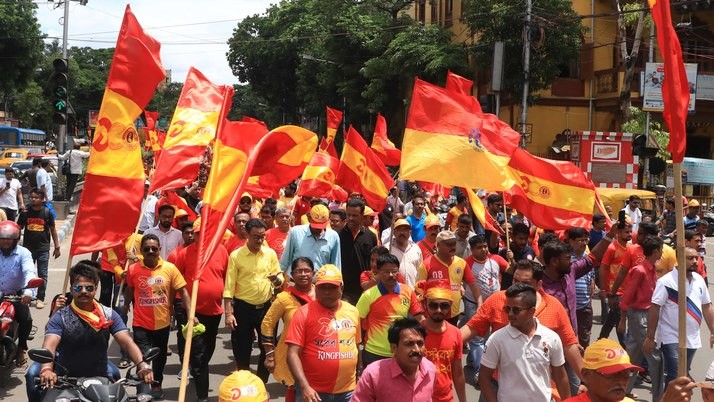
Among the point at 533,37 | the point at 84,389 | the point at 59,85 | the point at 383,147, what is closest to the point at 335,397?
the point at 84,389

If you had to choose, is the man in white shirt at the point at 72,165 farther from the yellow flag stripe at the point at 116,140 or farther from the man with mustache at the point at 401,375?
the man with mustache at the point at 401,375

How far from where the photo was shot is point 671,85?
13.4ft

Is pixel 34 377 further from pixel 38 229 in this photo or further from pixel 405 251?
pixel 38 229

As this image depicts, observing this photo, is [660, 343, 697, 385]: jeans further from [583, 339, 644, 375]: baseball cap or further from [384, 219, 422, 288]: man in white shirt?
[583, 339, 644, 375]: baseball cap

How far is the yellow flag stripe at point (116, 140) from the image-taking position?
21.9 ft

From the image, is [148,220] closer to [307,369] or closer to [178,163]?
[178,163]

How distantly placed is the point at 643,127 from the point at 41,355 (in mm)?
27579

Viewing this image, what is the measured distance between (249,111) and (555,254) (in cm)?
11236

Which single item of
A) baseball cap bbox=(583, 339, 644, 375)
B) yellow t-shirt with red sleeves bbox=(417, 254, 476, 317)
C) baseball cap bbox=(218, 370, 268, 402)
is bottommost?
yellow t-shirt with red sleeves bbox=(417, 254, 476, 317)

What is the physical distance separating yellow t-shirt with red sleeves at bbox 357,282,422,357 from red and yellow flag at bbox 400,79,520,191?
217cm

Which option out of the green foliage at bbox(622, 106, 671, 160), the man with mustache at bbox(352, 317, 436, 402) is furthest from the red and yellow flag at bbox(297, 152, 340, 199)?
the green foliage at bbox(622, 106, 671, 160)

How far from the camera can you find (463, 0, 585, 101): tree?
103ft

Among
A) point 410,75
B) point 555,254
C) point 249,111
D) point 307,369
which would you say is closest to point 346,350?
point 307,369

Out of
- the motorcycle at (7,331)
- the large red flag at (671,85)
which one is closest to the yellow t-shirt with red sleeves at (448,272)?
the motorcycle at (7,331)
